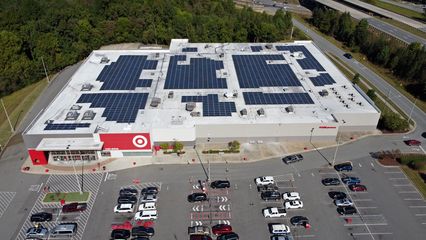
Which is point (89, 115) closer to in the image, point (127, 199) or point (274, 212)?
point (127, 199)

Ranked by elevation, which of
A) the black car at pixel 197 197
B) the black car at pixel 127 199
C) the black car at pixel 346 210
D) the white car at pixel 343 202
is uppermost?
the white car at pixel 343 202

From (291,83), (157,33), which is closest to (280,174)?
(291,83)

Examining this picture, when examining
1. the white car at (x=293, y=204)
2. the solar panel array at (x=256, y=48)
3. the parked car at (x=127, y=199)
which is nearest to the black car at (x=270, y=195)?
the white car at (x=293, y=204)

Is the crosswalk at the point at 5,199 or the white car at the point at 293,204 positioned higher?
the white car at the point at 293,204

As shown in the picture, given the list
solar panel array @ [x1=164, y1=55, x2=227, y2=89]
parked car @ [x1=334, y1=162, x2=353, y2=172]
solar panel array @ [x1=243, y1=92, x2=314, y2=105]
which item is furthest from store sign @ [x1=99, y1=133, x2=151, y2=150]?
parked car @ [x1=334, y1=162, x2=353, y2=172]

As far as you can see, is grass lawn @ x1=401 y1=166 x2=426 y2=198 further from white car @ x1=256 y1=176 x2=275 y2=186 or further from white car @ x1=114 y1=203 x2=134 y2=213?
white car @ x1=114 y1=203 x2=134 y2=213

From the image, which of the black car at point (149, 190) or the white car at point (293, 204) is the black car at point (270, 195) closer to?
the white car at point (293, 204)
